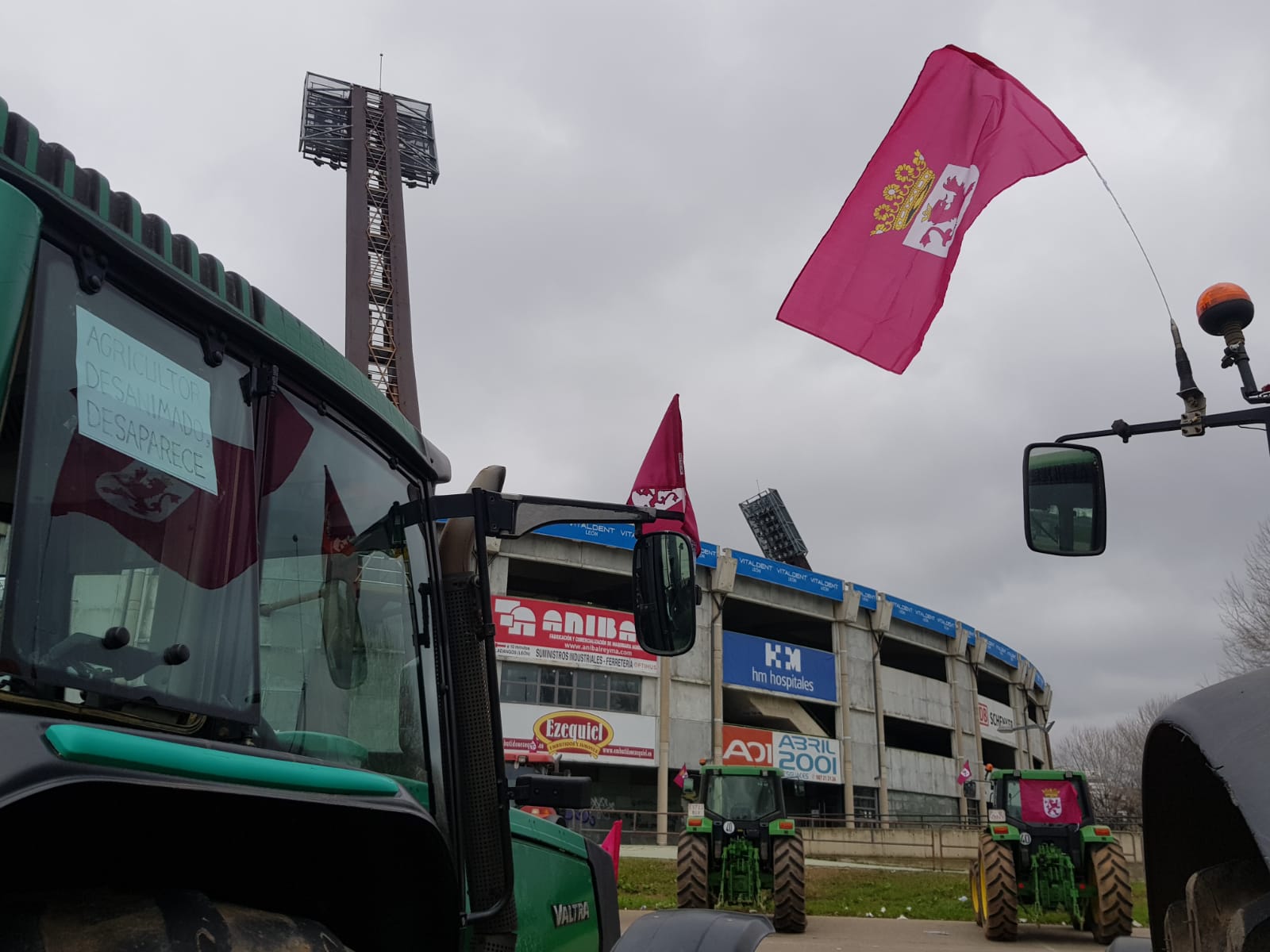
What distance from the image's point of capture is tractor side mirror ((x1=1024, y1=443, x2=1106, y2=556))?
2.75m

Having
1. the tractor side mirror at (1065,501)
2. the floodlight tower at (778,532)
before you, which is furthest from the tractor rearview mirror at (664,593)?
the floodlight tower at (778,532)

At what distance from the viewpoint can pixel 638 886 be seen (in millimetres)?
17938

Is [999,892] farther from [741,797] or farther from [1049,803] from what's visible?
[741,797]

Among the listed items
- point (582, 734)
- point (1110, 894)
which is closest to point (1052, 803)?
point (1110, 894)

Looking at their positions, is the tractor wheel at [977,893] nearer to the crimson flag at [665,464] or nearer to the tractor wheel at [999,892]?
the tractor wheel at [999,892]

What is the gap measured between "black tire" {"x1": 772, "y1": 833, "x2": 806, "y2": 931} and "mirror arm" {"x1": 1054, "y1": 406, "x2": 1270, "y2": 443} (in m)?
10.3

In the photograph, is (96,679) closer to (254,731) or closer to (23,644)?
(23,644)

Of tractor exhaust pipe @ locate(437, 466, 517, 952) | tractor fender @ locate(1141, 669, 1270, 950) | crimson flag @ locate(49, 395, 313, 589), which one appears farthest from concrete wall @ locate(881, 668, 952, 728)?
crimson flag @ locate(49, 395, 313, 589)

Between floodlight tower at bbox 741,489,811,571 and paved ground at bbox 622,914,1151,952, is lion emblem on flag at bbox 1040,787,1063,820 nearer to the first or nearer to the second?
paved ground at bbox 622,914,1151,952

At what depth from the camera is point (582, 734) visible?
35.8 meters

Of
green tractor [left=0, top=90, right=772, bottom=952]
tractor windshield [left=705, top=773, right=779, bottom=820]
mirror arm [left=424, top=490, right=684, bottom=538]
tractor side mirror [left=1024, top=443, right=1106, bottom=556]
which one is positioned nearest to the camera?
green tractor [left=0, top=90, right=772, bottom=952]

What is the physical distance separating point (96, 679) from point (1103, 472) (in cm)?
243

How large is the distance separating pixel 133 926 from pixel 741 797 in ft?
41.6

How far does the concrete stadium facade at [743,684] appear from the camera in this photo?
35.6 meters
